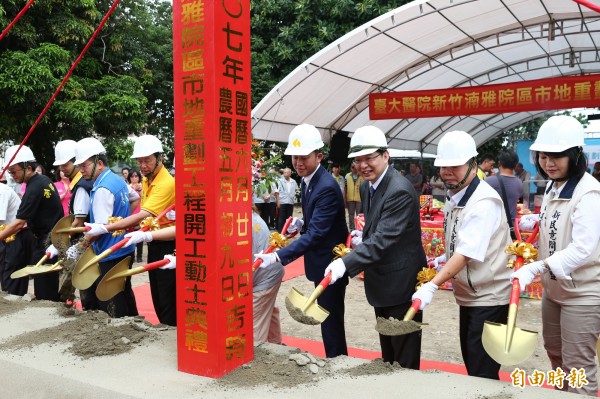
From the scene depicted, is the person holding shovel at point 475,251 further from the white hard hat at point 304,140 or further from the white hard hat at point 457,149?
the white hard hat at point 304,140

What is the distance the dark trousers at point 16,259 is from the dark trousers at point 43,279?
0.18ft

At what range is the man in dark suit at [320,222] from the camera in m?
3.00

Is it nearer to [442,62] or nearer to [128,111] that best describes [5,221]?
[128,111]

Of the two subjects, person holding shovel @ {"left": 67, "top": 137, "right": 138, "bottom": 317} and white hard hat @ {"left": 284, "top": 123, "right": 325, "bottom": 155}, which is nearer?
white hard hat @ {"left": 284, "top": 123, "right": 325, "bottom": 155}

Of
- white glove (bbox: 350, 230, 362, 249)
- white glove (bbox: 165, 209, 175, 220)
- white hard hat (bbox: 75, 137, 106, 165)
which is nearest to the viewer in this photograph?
white glove (bbox: 350, 230, 362, 249)

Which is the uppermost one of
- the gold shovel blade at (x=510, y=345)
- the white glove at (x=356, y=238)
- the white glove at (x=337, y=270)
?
the white glove at (x=356, y=238)

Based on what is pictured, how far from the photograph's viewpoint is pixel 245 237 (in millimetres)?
2084

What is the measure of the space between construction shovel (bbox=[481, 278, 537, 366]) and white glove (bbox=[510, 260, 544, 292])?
16cm

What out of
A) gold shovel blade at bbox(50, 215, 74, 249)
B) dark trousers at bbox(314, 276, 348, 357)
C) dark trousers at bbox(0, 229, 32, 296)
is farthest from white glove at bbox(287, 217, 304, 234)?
dark trousers at bbox(0, 229, 32, 296)

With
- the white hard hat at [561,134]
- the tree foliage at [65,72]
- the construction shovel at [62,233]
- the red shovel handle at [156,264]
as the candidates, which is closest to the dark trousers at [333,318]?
the red shovel handle at [156,264]

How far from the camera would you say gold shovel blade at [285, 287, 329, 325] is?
2049 millimetres

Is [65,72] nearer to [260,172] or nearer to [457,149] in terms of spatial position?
[260,172]

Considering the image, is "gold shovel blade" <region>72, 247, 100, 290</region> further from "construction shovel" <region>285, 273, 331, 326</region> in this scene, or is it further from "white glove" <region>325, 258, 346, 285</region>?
"white glove" <region>325, 258, 346, 285</region>

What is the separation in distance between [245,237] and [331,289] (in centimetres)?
112
